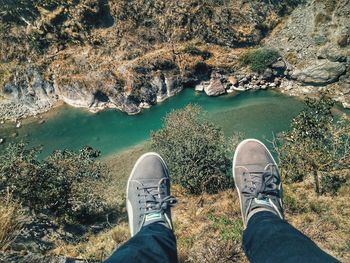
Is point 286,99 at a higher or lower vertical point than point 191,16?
lower

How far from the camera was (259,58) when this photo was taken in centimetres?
4366

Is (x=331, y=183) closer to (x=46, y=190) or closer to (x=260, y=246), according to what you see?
(x=46, y=190)

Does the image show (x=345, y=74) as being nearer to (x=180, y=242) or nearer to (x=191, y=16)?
(x=191, y=16)

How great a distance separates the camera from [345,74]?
138 feet

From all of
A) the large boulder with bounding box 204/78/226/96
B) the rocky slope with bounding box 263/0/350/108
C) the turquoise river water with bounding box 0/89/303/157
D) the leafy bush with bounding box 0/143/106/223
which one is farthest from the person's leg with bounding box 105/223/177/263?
the rocky slope with bounding box 263/0/350/108

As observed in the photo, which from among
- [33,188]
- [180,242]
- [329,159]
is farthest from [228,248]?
[329,159]

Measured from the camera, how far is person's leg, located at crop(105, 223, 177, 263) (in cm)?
370

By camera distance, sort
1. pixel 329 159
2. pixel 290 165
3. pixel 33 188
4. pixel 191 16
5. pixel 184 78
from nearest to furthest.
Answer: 1. pixel 33 188
2. pixel 329 159
3. pixel 290 165
4. pixel 184 78
5. pixel 191 16

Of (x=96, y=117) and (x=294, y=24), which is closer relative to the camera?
(x=96, y=117)

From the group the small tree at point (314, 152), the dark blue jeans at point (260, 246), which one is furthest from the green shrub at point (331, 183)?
the dark blue jeans at point (260, 246)

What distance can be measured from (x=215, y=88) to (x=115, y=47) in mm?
12778

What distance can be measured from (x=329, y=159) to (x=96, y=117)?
102ft

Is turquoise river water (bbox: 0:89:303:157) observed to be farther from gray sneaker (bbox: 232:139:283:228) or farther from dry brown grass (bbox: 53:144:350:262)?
gray sneaker (bbox: 232:139:283:228)

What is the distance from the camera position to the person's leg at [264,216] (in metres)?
3.50
